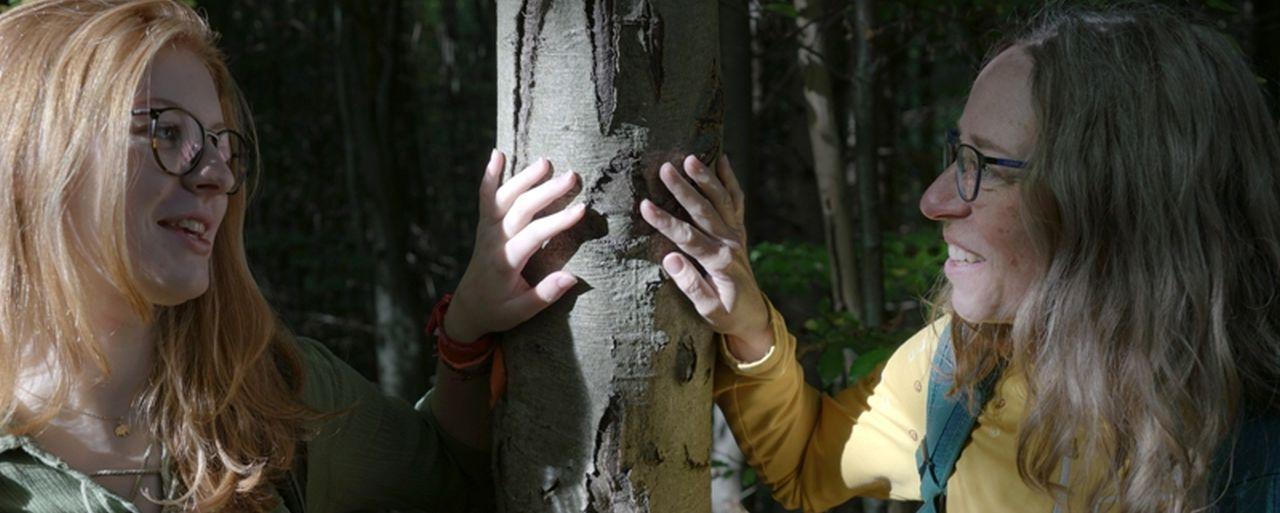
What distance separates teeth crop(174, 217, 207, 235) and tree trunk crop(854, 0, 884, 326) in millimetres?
1839

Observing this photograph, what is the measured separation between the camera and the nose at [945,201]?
1.89 m

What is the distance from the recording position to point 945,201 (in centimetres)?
191

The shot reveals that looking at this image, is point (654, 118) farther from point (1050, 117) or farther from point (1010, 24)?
point (1010, 24)

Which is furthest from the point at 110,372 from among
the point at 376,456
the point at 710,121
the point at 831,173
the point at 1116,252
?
the point at 831,173

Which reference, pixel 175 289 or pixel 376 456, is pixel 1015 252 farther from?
pixel 175 289

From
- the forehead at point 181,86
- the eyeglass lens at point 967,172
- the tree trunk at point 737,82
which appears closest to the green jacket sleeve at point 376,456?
the forehead at point 181,86

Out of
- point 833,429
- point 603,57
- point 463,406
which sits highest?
point 603,57

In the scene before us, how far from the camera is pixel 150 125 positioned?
1611mm

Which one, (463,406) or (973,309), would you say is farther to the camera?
(463,406)

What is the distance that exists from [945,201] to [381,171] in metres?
4.54

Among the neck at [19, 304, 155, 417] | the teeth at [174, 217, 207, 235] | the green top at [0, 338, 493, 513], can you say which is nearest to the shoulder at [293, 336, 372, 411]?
the green top at [0, 338, 493, 513]

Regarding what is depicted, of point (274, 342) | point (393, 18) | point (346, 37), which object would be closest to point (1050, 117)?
point (274, 342)

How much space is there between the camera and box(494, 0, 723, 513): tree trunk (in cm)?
174

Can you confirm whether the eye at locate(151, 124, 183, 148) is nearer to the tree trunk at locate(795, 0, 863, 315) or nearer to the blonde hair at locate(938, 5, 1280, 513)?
the blonde hair at locate(938, 5, 1280, 513)
